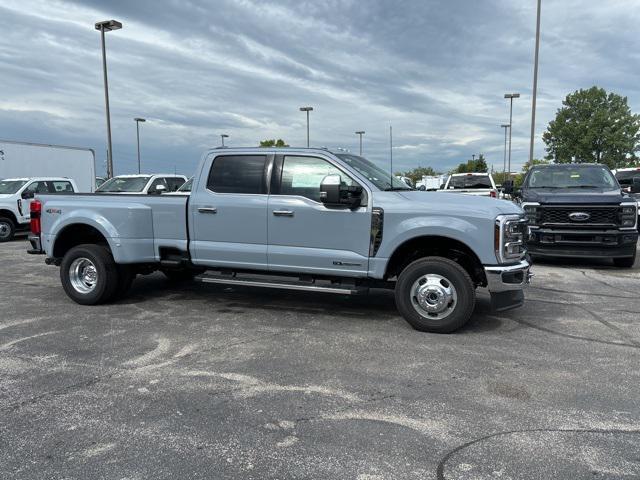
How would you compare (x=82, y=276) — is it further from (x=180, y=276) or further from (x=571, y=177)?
(x=571, y=177)

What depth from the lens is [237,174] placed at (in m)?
6.36

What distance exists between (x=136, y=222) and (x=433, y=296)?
12.3 ft

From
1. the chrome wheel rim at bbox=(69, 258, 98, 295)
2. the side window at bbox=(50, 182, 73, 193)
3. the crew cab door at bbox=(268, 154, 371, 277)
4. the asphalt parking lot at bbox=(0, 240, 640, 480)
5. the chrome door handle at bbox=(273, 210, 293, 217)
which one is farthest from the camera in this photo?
the side window at bbox=(50, 182, 73, 193)

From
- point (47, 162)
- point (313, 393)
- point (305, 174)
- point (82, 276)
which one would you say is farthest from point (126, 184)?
point (313, 393)

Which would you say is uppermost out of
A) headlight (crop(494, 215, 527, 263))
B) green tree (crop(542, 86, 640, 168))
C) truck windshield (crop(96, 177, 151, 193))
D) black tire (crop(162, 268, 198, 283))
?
green tree (crop(542, 86, 640, 168))

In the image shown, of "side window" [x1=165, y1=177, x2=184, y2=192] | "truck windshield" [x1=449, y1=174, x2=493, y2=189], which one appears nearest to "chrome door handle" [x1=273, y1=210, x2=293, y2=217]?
"side window" [x1=165, y1=177, x2=184, y2=192]

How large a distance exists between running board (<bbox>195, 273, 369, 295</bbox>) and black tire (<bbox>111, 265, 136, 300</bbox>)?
45.0 inches

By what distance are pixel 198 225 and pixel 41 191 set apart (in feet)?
39.4

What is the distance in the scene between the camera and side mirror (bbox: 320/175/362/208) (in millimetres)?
5469

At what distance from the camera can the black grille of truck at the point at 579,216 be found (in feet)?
31.2

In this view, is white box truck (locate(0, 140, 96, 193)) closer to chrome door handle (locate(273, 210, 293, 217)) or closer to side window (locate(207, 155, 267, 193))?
side window (locate(207, 155, 267, 193))

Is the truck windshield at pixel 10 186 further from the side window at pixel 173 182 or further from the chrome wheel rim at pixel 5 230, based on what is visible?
the side window at pixel 173 182

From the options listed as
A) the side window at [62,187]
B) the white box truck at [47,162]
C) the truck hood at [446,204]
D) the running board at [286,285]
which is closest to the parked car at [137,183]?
the side window at [62,187]

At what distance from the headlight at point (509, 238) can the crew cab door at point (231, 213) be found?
258 cm
